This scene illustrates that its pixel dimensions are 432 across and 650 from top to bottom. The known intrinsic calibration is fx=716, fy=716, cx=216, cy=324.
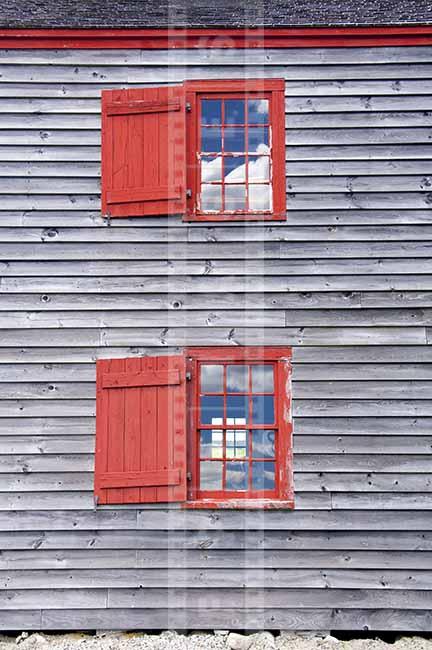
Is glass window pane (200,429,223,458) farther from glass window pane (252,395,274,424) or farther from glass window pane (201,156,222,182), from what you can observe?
glass window pane (201,156,222,182)

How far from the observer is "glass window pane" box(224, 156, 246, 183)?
7.23m

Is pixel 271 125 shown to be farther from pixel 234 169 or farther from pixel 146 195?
pixel 146 195

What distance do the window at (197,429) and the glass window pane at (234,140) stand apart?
2056 mm

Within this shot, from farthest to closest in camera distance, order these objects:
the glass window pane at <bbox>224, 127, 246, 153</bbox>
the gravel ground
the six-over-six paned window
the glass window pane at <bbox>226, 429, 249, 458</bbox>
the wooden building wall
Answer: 1. the glass window pane at <bbox>224, 127, 246, 153</bbox>
2. the glass window pane at <bbox>226, 429, 249, 458</bbox>
3. the six-over-six paned window
4. the wooden building wall
5. the gravel ground

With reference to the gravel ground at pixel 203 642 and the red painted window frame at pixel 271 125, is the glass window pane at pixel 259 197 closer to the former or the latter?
the red painted window frame at pixel 271 125

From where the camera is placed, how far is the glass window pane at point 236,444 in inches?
272

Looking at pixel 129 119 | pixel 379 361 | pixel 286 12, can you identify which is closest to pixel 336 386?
pixel 379 361

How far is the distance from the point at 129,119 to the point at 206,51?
1073mm

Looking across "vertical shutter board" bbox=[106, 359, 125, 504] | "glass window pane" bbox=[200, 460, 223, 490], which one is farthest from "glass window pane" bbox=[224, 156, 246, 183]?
"glass window pane" bbox=[200, 460, 223, 490]

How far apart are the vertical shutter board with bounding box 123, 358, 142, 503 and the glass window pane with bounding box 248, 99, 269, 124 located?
270 cm

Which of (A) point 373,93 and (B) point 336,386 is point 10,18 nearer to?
(A) point 373,93

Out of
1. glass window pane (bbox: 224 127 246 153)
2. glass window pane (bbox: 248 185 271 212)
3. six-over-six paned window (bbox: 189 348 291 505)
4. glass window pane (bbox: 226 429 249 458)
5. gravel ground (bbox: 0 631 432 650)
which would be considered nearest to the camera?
gravel ground (bbox: 0 631 432 650)

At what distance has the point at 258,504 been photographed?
6680mm

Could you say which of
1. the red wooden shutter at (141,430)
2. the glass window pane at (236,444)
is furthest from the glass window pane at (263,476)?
the red wooden shutter at (141,430)
